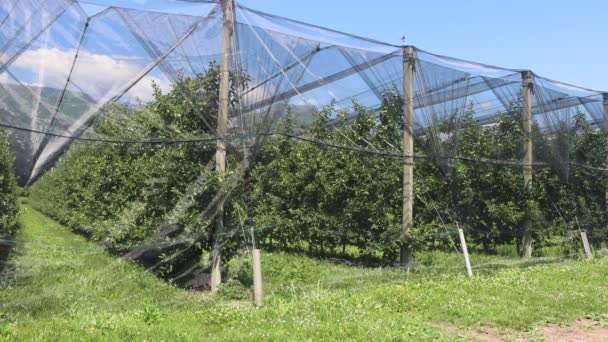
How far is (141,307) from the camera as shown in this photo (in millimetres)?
5461

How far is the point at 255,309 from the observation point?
5395 millimetres

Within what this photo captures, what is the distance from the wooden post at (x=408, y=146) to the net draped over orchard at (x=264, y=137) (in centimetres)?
10

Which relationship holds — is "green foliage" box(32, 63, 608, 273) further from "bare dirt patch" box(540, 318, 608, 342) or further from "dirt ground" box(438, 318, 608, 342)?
"bare dirt patch" box(540, 318, 608, 342)

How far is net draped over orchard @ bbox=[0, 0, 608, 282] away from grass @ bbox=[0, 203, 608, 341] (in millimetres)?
461

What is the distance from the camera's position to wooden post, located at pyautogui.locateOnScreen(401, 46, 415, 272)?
8414mm

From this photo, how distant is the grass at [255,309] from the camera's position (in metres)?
4.54

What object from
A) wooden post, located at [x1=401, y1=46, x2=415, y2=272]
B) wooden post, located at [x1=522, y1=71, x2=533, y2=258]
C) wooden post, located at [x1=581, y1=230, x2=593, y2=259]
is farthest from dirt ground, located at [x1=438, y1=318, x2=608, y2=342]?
wooden post, located at [x1=581, y1=230, x2=593, y2=259]

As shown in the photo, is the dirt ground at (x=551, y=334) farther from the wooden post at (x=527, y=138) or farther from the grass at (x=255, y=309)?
the wooden post at (x=527, y=138)

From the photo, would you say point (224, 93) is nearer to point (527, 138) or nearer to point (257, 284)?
point (257, 284)

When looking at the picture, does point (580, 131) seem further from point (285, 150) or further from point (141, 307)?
point (141, 307)

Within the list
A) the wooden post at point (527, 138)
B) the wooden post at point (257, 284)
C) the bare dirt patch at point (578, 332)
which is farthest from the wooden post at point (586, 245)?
the wooden post at point (257, 284)

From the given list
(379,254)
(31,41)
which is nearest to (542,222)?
(379,254)

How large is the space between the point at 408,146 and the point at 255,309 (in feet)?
13.5

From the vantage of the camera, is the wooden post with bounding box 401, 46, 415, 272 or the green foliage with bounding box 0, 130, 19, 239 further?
the wooden post with bounding box 401, 46, 415, 272
